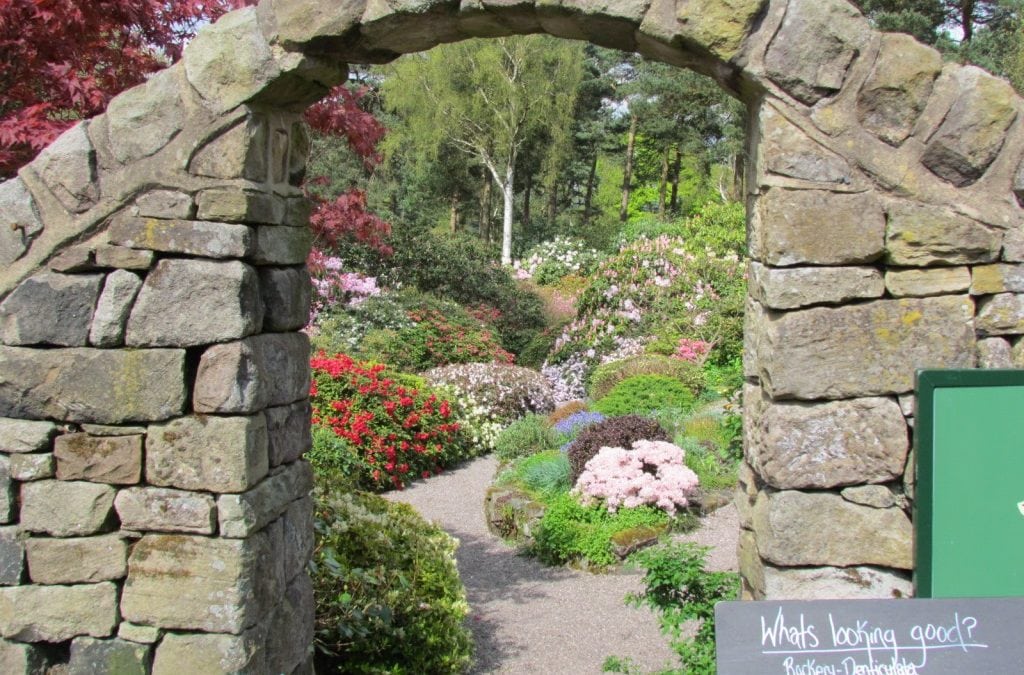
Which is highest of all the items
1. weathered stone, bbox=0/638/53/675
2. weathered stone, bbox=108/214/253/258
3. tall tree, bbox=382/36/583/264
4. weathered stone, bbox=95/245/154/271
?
tall tree, bbox=382/36/583/264

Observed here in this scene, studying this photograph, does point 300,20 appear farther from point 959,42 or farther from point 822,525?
point 959,42

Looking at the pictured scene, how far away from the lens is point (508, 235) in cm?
2352

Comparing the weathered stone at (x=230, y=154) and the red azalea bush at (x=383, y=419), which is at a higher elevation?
the weathered stone at (x=230, y=154)

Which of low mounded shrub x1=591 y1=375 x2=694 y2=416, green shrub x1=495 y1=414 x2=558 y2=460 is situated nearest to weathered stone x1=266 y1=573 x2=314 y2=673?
green shrub x1=495 y1=414 x2=558 y2=460

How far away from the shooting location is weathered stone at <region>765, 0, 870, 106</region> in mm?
2822

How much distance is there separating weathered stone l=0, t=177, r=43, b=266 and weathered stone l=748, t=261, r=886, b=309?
8.61 feet

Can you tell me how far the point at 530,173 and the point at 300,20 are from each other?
26031mm

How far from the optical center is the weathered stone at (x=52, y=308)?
312cm

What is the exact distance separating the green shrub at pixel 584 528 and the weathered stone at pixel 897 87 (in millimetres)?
4187

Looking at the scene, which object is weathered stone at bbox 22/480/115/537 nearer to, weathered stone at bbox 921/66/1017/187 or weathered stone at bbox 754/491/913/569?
weathered stone at bbox 754/491/913/569

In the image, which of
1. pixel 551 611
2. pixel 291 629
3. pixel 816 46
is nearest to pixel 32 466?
pixel 291 629

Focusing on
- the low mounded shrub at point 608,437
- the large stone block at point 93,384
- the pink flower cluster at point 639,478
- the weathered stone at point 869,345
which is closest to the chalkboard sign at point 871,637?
the weathered stone at point 869,345

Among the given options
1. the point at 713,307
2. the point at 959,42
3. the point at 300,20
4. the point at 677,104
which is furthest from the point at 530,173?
the point at 300,20

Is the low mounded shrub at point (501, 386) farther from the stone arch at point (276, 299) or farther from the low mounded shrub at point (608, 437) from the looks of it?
the stone arch at point (276, 299)
